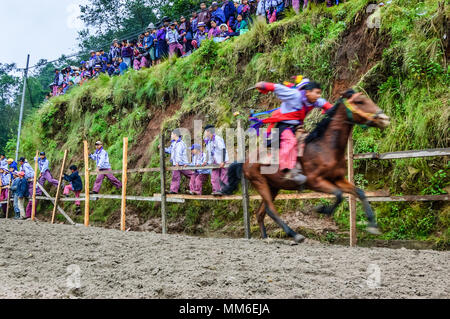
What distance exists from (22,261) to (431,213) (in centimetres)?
705

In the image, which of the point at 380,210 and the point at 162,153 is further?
the point at 162,153

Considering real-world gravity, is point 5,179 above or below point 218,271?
above

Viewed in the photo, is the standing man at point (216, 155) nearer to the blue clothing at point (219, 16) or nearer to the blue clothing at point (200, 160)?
the blue clothing at point (200, 160)

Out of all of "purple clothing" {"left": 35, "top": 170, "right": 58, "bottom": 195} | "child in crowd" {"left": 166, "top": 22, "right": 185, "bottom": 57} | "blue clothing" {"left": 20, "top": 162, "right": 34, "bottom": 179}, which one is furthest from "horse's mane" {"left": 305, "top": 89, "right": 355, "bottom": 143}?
"blue clothing" {"left": 20, "top": 162, "right": 34, "bottom": 179}

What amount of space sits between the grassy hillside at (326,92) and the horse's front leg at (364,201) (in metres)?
2.27

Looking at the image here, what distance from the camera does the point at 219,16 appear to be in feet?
50.8

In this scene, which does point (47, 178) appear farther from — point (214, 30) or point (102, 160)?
point (214, 30)

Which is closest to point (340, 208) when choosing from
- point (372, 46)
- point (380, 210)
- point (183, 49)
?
point (380, 210)

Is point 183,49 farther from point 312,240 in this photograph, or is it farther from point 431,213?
point 431,213

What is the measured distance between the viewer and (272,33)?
44.3 feet

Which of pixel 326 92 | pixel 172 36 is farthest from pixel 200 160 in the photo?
pixel 172 36

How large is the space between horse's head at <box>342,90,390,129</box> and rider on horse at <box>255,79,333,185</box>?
2.73 feet

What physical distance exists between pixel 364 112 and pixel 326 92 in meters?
4.98

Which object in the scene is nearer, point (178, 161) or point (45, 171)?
point (178, 161)
